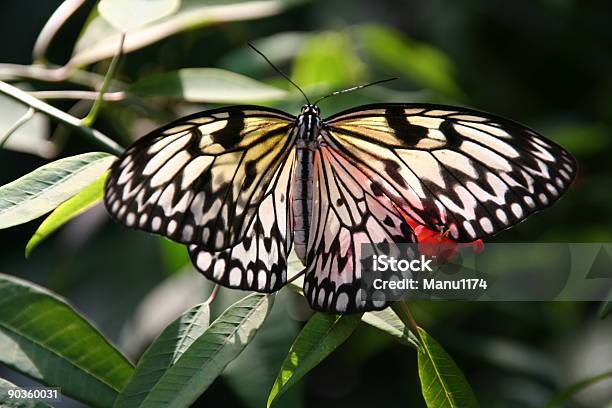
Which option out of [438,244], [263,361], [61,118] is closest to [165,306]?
[263,361]

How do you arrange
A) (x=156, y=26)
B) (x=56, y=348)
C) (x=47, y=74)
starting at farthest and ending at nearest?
(x=156, y=26)
(x=47, y=74)
(x=56, y=348)

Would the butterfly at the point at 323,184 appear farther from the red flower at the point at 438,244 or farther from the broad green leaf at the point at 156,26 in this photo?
the broad green leaf at the point at 156,26

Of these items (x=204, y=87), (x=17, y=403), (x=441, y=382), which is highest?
(x=204, y=87)

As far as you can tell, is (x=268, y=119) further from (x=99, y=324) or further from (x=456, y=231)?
(x=99, y=324)

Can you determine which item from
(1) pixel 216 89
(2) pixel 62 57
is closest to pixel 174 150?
(1) pixel 216 89

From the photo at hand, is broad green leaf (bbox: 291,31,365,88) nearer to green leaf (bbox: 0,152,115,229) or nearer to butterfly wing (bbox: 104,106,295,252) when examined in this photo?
Answer: butterfly wing (bbox: 104,106,295,252)

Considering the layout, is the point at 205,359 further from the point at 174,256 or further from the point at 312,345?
the point at 174,256

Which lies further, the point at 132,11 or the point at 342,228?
the point at 132,11

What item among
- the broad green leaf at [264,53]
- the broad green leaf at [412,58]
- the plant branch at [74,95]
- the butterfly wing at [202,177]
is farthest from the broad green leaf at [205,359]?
the broad green leaf at [412,58]
